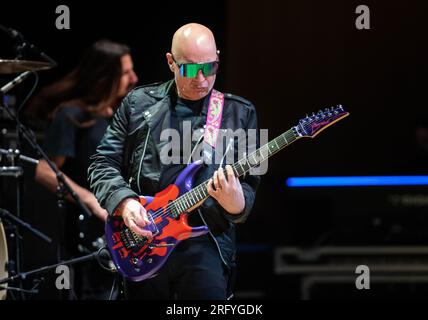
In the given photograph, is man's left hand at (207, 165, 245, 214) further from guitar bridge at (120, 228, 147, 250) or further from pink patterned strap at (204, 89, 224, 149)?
guitar bridge at (120, 228, 147, 250)

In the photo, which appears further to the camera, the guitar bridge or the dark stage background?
the dark stage background

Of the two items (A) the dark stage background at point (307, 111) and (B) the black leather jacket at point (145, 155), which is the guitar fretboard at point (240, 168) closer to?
(B) the black leather jacket at point (145, 155)

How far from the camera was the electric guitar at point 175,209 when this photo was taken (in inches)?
150

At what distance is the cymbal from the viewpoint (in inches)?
186

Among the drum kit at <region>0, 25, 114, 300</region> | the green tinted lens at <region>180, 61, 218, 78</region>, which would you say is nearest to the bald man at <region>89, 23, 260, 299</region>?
the green tinted lens at <region>180, 61, 218, 78</region>

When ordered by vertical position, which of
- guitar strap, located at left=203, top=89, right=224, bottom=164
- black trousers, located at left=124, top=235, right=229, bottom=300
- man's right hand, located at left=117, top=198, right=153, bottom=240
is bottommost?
black trousers, located at left=124, top=235, right=229, bottom=300

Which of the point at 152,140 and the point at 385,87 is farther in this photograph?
the point at 385,87

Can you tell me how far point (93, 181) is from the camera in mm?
3973

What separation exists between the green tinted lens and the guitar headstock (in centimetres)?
49

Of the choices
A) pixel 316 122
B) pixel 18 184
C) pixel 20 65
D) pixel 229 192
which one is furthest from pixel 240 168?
pixel 18 184

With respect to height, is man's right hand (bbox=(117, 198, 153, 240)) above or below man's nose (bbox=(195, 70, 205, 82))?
below
